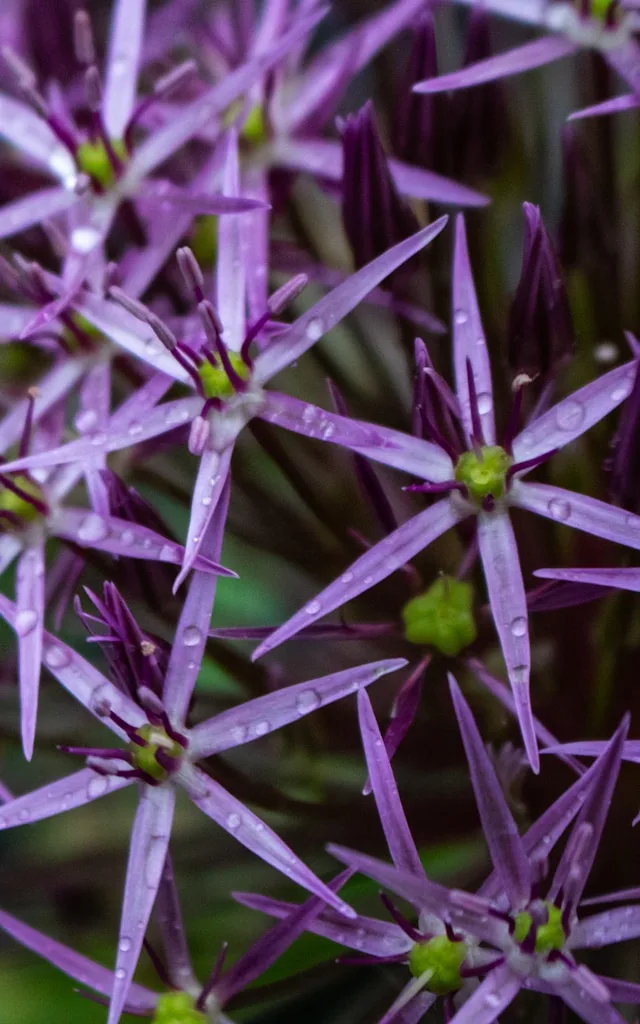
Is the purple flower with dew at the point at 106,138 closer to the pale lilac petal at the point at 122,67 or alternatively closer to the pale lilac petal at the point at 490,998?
the pale lilac petal at the point at 122,67

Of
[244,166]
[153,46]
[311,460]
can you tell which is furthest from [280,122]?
[311,460]

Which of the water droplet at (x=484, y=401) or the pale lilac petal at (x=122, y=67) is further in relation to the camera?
the pale lilac petal at (x=122, y=67)

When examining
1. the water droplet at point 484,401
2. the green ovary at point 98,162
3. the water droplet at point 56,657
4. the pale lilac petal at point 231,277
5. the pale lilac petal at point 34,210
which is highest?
the green ovary at point 98,162

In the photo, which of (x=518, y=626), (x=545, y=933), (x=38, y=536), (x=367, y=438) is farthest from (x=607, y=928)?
(x=38, y=536)

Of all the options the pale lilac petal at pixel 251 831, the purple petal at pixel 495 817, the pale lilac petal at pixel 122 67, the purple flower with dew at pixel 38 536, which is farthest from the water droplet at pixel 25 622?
the pale lilac petal at pixel 122 67

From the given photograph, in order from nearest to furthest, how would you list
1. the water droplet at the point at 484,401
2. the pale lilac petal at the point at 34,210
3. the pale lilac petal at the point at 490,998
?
1. the pale lilac petal at the point at 490,998
2. the water droplet at the point at 484,401
3. the pale lilac petal at the point at 34,210
